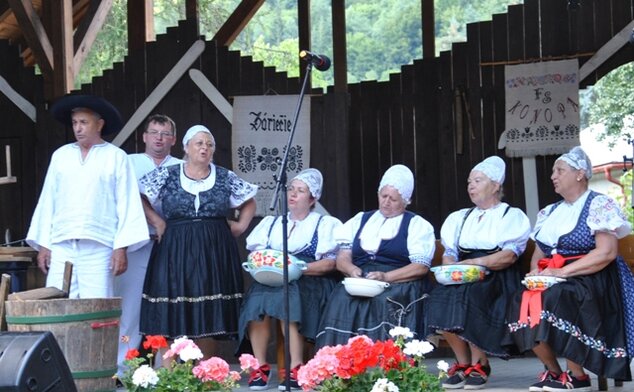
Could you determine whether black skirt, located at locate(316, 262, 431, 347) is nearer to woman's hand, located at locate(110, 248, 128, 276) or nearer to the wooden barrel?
woman's hand, located at locate(110, 248, 128, 276)

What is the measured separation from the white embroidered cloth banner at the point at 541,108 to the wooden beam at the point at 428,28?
83 centimetres

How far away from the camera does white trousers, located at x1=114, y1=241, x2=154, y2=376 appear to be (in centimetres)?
746

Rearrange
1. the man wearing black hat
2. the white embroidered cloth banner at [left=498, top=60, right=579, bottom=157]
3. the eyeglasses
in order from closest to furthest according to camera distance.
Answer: the man wearing black hat < the eyeglasses < the white embroidered cloth banner at [left=498, top=60, right=579, bottom=157]

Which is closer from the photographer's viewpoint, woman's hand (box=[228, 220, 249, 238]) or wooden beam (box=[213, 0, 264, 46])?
woman's hand (box=[228, 220, 249, 238])

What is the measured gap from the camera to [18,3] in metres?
10.0

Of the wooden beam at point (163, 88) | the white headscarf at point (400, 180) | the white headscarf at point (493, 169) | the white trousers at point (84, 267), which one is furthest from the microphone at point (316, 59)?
the wooden beam at point (163, 88)

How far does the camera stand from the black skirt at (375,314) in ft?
22.6

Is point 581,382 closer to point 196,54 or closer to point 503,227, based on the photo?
point 503,227

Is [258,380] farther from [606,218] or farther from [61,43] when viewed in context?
[61,43]

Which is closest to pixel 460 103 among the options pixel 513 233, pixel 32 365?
pixel 513 233

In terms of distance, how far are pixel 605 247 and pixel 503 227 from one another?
64 cm

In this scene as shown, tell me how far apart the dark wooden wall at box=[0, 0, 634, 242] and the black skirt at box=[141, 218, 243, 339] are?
275 cm

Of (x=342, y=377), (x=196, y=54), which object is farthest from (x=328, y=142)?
(x=342, y=377)

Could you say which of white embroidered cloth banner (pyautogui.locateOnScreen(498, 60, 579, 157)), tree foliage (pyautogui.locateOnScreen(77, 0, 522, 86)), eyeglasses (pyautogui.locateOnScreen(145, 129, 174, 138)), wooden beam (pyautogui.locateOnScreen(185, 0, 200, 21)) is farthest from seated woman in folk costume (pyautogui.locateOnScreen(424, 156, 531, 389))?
tree foliage (pyautogui.locateOnScreen(77, 0, 522, 86))
